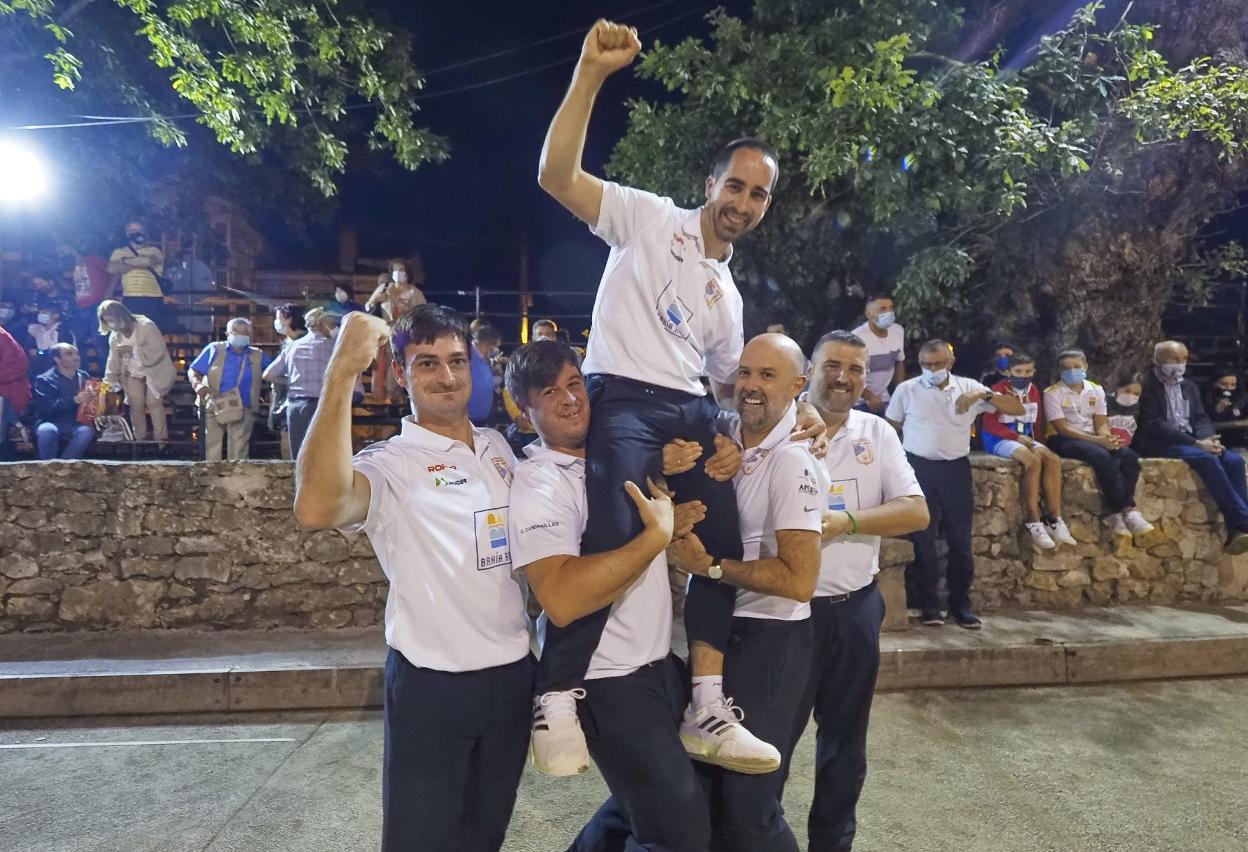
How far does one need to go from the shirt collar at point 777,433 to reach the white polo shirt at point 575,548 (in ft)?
1.89

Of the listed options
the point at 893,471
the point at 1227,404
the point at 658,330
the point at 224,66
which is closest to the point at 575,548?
the point at 658,330

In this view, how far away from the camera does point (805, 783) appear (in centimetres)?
389

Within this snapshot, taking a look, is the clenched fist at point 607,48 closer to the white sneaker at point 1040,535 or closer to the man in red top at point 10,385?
the white sneaker at point 1040,535

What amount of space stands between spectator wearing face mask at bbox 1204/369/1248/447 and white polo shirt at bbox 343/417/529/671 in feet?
31.7

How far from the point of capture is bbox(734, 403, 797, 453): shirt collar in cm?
258

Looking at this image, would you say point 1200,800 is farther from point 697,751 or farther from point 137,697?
point 137,697

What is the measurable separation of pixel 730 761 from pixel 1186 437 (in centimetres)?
727

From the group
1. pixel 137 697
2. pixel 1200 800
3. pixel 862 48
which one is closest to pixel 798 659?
pixel 1200 800

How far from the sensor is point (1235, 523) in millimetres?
6797

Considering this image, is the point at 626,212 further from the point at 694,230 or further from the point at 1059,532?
the point at 1059,532

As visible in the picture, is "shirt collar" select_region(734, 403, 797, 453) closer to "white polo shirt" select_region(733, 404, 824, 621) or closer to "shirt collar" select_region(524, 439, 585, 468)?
"white polo shirt" select_region(733, 404, 824, 621)

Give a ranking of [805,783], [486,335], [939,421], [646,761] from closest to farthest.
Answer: [646,761]
[805,783]
[939,421]
[486,335]

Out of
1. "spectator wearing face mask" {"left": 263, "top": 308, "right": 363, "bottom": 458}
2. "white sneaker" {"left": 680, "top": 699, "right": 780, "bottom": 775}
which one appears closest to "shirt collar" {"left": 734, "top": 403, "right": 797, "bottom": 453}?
"white sneaker" {"left": 680, "top": 699, "right": 780, "bottom": 775}

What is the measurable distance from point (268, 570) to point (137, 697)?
123cm
